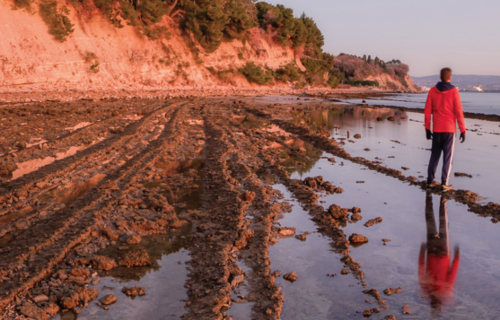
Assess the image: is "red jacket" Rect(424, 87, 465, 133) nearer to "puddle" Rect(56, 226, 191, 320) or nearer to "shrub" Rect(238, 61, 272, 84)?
"puddle" Rect(56, 226, 191, 320)

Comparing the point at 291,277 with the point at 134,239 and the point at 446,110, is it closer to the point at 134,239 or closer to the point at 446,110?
the point at 134,239

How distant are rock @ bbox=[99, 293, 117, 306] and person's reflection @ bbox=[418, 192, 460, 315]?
8.93 ft

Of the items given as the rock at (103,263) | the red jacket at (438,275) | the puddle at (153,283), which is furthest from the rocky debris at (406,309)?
the rock at (103,263)

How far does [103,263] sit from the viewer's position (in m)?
4.05

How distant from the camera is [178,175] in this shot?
25.7 ft

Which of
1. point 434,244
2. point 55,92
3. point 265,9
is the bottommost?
point 434,244

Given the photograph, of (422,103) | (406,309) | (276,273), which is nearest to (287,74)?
(422,103)

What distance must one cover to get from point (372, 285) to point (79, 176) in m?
5.63

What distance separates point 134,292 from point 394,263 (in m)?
2.68

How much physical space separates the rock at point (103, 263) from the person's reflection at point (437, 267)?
301cm

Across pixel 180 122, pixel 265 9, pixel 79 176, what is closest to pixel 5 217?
pixel 79 176

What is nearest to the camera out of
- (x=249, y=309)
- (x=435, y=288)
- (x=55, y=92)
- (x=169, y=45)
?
(x=249, y=309)

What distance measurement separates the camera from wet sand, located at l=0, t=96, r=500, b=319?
3.50m

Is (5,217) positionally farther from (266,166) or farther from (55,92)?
(55,92)
